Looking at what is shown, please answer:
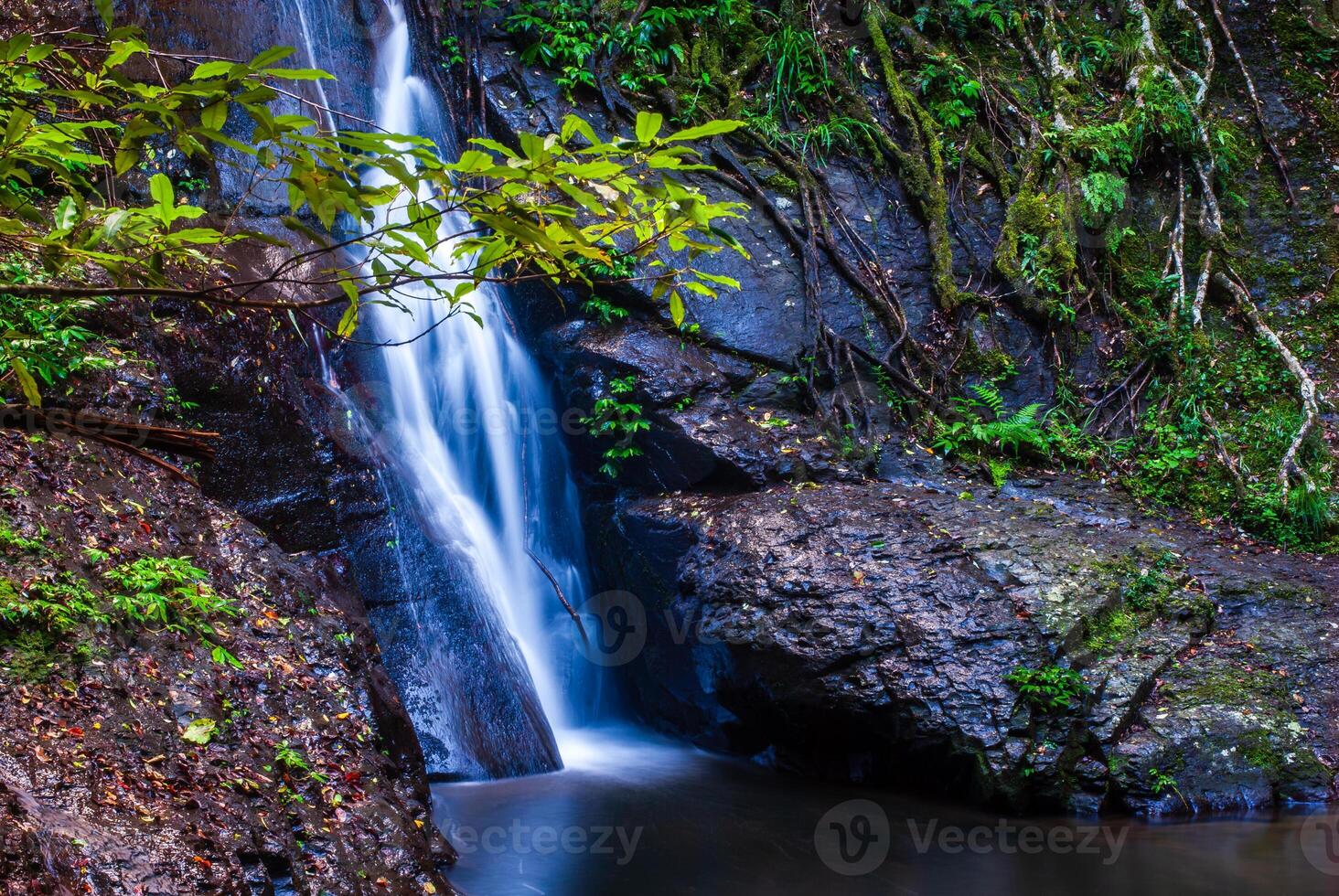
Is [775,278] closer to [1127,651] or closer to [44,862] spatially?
[1127,651]

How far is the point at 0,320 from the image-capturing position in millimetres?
3988

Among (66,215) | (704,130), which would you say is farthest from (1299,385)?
(66,215)

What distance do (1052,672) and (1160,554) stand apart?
1.43 m

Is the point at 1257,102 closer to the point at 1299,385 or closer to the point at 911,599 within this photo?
the point at 1299,385

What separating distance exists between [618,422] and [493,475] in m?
1.17

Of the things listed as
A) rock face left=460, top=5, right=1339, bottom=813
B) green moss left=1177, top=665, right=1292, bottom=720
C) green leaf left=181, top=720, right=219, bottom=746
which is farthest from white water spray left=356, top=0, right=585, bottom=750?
green moss left=1177, top=665, right=1292, bottom=720

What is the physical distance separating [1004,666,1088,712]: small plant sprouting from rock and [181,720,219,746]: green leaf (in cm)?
414

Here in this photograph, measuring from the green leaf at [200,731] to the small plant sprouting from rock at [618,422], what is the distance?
12.0ft

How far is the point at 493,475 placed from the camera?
7008 millimetres

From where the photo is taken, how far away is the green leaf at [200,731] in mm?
3248

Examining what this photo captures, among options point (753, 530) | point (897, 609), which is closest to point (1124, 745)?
point (897, 609)

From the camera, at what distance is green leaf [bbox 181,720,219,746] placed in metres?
3.25

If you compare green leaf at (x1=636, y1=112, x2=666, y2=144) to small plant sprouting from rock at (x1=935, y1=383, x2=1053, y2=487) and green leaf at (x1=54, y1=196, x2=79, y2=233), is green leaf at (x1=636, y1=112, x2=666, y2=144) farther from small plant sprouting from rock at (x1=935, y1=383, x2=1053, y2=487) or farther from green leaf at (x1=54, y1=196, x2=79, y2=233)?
small plant sprouting from rock at (x1=935, y1=383, x2=1053, y2=487)

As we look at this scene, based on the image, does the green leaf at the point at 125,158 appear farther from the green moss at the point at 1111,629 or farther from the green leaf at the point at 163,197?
the green moss at the point at 1111,629
